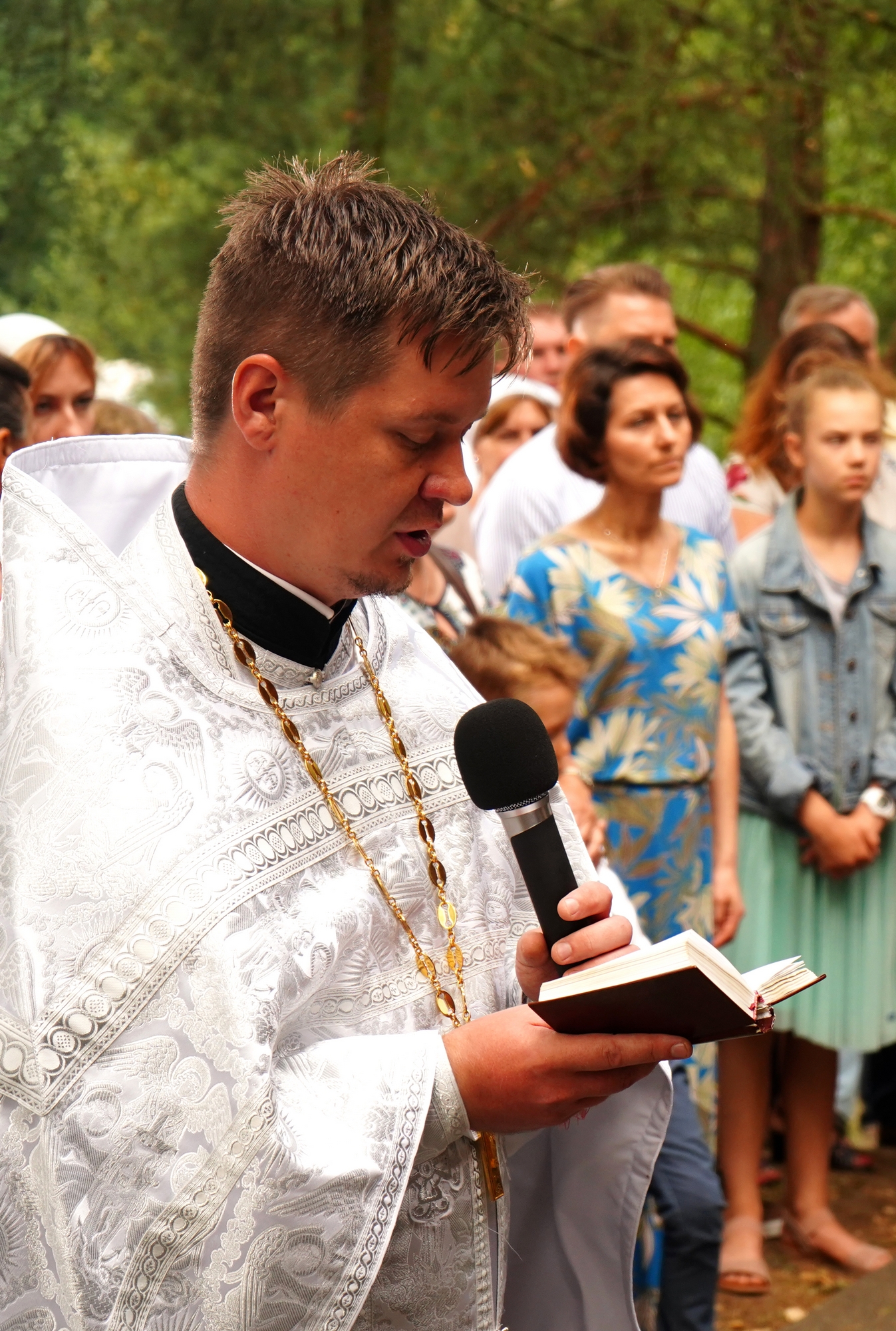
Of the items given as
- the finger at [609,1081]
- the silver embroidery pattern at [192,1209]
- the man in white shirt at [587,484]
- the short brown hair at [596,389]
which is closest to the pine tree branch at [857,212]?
the man in white shirt at [587,484]

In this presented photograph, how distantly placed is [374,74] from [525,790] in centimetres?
728

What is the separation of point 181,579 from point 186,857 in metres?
0.39

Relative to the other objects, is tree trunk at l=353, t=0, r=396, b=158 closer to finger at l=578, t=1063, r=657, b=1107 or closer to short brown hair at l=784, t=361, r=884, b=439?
short brown hair at l=784, t=361, r=884, b=439

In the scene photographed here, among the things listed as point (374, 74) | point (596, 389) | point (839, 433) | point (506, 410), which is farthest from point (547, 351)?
point (596, 389)

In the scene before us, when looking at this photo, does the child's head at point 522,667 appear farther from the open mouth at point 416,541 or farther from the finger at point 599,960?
the finger at point 599,960

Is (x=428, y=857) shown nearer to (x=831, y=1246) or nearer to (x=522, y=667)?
(x=522, y=667)

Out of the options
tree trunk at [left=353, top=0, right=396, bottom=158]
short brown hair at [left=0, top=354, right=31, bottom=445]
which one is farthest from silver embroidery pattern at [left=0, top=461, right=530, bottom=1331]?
tree trunk at [left=353, top=0, right=396, bottom=158]

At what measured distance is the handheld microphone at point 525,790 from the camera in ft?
5.87

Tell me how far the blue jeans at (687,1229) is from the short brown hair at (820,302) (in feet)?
12.5

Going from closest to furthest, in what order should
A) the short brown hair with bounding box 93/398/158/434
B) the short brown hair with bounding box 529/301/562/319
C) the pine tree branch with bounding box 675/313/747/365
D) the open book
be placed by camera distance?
the open book, the short brown hair with bounding box 93/398/158/434, the short brown hair with bounding box 529/301/562/319, the pine tree branch with bounding box 675/313/747/365

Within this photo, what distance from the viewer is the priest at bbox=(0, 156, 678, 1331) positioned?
5.46 ft

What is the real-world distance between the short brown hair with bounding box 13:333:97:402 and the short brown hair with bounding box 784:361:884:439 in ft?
7.36

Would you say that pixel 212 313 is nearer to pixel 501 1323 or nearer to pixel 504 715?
pixel 504 715

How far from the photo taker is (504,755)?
1.85 meters
